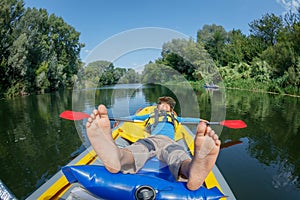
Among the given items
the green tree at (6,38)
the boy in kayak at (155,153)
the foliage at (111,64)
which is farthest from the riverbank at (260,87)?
the green tree at (6,38)

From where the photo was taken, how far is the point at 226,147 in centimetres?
426

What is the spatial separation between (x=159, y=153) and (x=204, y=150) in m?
0.75

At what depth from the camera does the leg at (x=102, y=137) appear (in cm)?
151

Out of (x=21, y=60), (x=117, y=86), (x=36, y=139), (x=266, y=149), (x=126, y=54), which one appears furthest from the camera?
(x=21, y=60)

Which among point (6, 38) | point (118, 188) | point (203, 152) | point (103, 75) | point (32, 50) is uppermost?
point (6, 38)

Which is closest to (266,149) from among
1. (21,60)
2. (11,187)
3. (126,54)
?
(126,54)

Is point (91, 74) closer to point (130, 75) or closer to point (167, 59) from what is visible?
point (130, 75)

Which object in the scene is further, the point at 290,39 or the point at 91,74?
the point at 290,39

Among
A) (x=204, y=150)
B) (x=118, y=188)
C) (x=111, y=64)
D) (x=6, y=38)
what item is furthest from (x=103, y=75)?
(x=6, y=38)

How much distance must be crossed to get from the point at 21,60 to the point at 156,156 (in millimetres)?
17871

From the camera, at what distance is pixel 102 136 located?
4.96 feet

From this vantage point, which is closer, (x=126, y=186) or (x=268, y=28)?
(x=126, y=186)

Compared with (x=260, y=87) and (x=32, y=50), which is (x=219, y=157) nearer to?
(x=260, y=87)

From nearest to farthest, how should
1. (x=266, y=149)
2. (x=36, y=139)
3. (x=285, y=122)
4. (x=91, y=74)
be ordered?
(x=91, y=74), (x=266, y=149), (x=36, y=139), (x=285, y=122)
